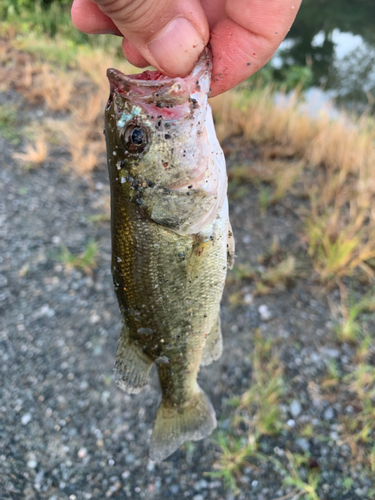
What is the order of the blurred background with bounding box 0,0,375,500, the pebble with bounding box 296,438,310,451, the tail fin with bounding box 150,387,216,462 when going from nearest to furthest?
the tail fin with bounding box 150,387,216,462, the blurred background with bounding box 0,0,375,500, the pebble with bounding box 296,438,310,451

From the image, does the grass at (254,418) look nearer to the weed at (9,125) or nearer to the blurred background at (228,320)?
the blurred background at (228,320)

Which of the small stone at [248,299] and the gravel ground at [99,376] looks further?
the small stone at [248,299]

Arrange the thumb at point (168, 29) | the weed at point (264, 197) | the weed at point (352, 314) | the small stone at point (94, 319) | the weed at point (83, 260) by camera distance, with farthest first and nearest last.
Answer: the weed at point (264, 197) < the weed at point (83, 260) < the small stone at point (94, 319) < the weed at point (352, 314) < the thumb at point (168, 29)

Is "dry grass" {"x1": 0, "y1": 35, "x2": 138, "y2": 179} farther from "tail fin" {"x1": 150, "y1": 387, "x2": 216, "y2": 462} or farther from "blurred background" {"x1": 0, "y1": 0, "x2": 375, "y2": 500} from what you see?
"tail fin" {"x1": 150, "y1": 387, "x2": 216, "y2": 462}

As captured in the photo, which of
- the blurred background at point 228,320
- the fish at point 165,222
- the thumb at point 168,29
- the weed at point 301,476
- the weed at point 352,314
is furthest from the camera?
the weed at point 352,314

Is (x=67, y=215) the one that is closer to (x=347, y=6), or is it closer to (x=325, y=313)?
Answer: (x=325, y=313)

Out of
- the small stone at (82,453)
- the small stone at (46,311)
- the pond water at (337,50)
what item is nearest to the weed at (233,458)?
Answer: the small stone at (82,453)

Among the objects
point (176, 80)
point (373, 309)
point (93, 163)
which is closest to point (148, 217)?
point (176, 80)

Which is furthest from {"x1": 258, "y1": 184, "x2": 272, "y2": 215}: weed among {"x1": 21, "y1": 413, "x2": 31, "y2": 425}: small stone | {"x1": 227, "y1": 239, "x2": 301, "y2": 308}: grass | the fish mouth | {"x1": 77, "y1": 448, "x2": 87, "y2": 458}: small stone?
{"x1": 21, "y1": 413, "x2": 31, "y2": 425}: small stone
